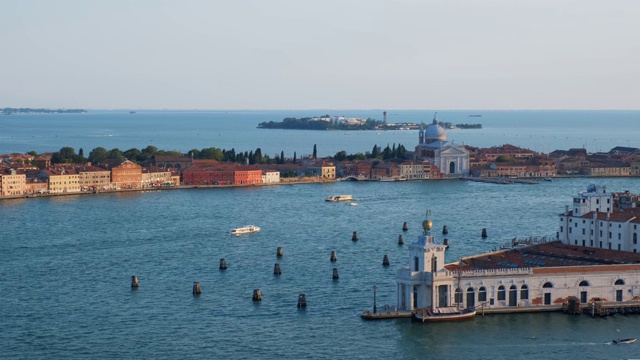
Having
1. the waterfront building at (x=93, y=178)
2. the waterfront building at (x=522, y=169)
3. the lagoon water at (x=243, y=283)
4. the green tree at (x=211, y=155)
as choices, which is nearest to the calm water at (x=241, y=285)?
the lagoon water at (x=243, y=283)

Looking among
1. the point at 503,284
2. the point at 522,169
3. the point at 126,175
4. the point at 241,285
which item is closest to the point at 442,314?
the point at 503,284

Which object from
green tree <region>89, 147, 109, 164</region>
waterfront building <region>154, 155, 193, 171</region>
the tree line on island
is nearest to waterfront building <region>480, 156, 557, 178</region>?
the tree line on island

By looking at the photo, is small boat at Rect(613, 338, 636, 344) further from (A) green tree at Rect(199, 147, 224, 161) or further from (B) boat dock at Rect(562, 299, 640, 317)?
(A) green tree at Rect(199, 147, 224, 161)

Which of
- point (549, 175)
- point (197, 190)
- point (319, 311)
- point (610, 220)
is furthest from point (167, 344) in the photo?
point (549, 175)

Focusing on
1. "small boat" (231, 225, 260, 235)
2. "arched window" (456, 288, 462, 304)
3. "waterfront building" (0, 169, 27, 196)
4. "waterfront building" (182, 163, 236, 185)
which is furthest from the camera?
"waterfront building" (182, 163, 236, 185)

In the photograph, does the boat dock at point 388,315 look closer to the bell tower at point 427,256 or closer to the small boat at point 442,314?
the small boat at point 442,314
